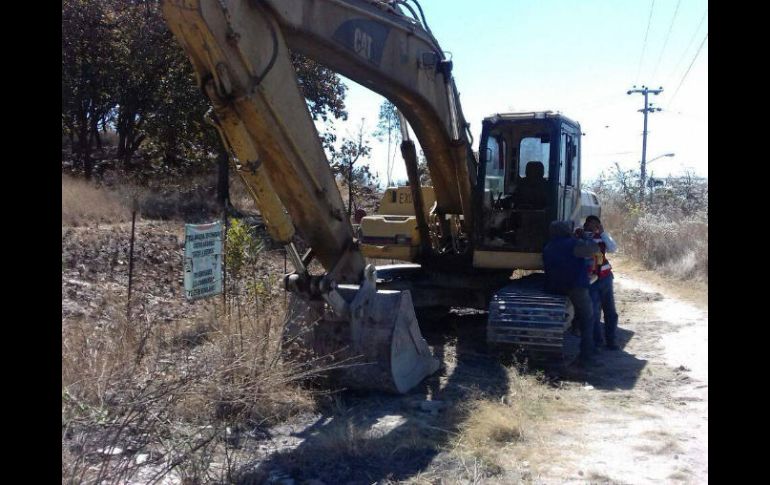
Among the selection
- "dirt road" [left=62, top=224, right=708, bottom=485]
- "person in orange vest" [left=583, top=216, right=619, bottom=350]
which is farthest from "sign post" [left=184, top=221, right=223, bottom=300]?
"person in orange vest" [left=583, top=216, right=619, bottom=350]

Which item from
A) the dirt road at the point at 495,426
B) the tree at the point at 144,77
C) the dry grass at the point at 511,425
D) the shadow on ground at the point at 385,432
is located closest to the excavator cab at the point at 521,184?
the dirt road at the point at 495,426

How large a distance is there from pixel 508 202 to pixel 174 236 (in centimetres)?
775

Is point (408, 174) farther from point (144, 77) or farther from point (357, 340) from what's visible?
point (144, 77)

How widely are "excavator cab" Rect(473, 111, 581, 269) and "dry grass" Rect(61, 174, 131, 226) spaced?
862 cm

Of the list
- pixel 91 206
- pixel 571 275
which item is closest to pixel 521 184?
pixel 571 275

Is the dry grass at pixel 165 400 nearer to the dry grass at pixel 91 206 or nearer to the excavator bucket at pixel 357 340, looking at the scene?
the excavator bucket at pixel 357 340

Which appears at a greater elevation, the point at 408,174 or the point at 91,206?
the point at 408,174

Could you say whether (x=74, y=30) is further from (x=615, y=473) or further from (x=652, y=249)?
(x=615, y=473)

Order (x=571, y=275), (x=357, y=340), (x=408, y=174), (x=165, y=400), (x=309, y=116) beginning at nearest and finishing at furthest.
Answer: (x=165, y=400) → (x=309, y=116) → (x=357, y=340) → (x=571, y=275) → (x=408, y=174)

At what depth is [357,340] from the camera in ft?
22.3

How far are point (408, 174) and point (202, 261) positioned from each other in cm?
264

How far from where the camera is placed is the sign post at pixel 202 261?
7762mm

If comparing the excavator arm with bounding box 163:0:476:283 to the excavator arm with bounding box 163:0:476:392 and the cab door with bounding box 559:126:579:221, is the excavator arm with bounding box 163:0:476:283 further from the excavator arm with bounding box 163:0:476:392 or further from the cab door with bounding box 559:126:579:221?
the cab door with bounding box 559:126:579:221

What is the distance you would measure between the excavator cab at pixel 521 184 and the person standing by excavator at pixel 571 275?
0.71 meters
